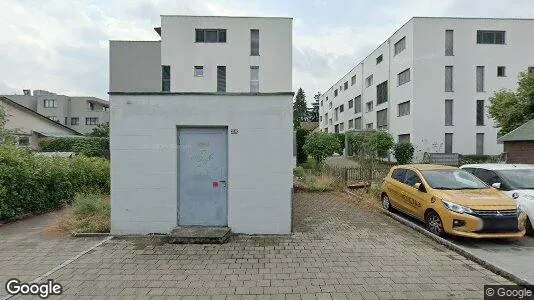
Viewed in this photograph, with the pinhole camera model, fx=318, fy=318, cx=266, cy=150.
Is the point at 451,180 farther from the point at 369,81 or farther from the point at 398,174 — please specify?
the point at 369,81

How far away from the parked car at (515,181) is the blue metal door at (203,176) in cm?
681

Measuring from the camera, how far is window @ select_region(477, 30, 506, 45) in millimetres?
28578

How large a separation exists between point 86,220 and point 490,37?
3441 centimetres

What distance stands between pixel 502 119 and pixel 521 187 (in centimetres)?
1656

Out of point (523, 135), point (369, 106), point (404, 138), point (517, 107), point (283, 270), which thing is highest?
point (369, 106)

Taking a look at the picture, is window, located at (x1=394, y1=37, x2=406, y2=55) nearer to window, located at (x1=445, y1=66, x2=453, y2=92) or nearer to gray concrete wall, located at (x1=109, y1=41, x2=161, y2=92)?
window, located at (x1=445, y1=66, x2=453, y2=92)

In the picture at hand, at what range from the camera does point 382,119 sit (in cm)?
3641

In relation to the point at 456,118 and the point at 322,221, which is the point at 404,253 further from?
the point at 456,118

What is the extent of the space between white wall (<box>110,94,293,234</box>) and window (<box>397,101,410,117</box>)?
26.7 metres

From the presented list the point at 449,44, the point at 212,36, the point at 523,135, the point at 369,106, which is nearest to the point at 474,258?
the point at 523,135

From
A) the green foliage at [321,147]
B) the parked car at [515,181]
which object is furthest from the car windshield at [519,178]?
the green foliage at [321,147]

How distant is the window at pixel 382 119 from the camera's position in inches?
1385

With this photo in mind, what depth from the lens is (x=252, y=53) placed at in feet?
95.7

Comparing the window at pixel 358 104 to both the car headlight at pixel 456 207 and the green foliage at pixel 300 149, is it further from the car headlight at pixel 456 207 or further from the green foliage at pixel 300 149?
the car headlight at pixel 456 207
